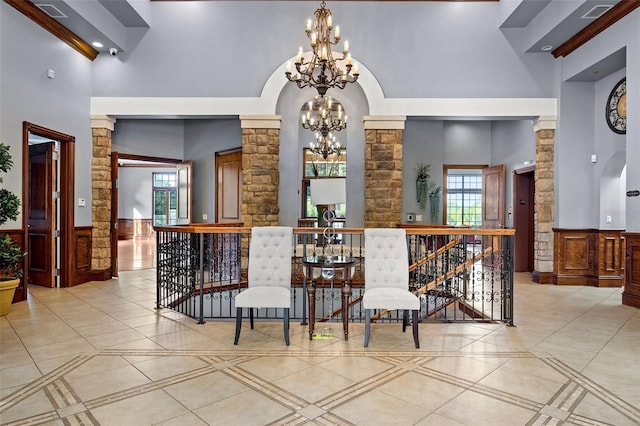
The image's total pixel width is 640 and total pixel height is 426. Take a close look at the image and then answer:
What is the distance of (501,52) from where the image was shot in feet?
21.9

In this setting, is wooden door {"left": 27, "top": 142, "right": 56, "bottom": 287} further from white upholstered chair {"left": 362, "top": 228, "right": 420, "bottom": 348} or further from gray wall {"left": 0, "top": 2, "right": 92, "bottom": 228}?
white upholstered chair {"left": 362, "top": 228, "right": 420, "bottom": 348}

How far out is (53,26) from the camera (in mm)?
5637

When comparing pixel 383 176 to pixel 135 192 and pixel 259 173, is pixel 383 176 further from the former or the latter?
pixel 135 192

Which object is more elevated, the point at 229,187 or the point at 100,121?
the point at 100,121

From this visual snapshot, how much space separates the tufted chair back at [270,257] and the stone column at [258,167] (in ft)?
9.10

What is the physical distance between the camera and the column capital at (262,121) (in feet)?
21.7

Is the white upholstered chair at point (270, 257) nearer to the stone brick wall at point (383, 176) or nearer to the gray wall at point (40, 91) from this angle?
the stone brick wall at point (383, 176)

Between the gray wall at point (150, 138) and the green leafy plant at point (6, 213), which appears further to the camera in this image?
the gray wall at point (150, 138)

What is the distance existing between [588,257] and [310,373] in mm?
5853

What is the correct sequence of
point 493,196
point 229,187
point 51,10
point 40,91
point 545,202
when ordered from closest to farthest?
point 51,10, point 40,91, point 545,202, point 229,187, point 493,196

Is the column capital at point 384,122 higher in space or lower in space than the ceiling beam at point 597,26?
lower

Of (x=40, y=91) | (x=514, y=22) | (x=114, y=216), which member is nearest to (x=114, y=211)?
(x=114, y=216)

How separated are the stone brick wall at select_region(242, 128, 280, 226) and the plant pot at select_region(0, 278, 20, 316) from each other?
125 inches

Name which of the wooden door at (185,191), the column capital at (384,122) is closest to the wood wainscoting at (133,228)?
the wooden door at (185,191)
